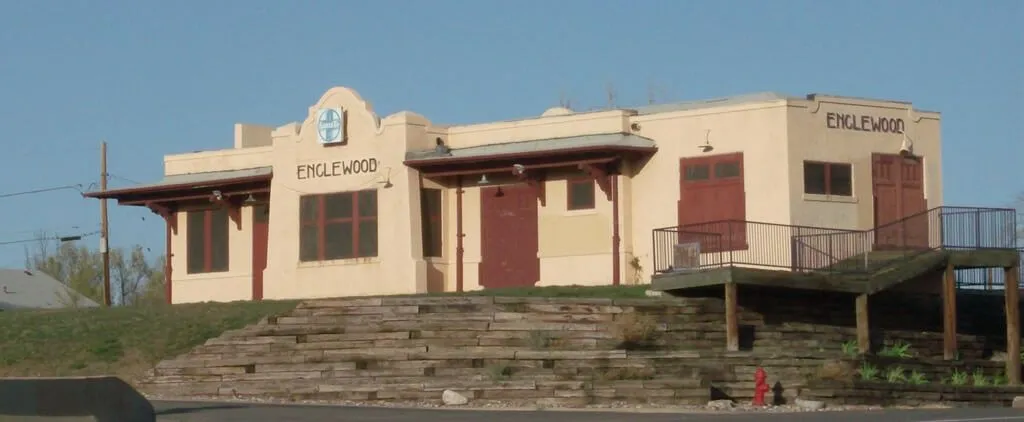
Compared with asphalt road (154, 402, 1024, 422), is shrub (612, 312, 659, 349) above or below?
above

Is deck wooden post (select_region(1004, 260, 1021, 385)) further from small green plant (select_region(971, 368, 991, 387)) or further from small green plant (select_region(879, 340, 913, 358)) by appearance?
small green plant (select_region(879, 340, 913, 358))

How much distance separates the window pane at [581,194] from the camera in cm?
4159

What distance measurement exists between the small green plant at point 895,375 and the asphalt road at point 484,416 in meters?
5.30

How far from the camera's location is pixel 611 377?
31.6m

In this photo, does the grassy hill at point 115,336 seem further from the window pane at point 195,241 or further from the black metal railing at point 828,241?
the black metal railing at point 828,241

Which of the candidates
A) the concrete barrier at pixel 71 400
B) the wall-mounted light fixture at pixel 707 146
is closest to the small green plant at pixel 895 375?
the wall-mounted light fixture at pixel 707 146

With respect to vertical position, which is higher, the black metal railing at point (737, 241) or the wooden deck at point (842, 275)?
A: the black metal railing at point (737, 241)

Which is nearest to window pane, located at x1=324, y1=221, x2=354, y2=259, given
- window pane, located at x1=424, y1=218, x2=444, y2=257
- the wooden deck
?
window pane, located at x1=424, y1=218, x2=444, y2=257

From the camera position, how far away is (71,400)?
71.3ft

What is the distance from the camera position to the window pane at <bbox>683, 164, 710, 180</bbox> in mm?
40219

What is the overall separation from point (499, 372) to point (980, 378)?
1101cm

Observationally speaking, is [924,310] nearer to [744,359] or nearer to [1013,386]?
[1013,386]

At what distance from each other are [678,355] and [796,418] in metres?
6.28

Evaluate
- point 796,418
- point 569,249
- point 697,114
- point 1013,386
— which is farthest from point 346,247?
point 796,418
